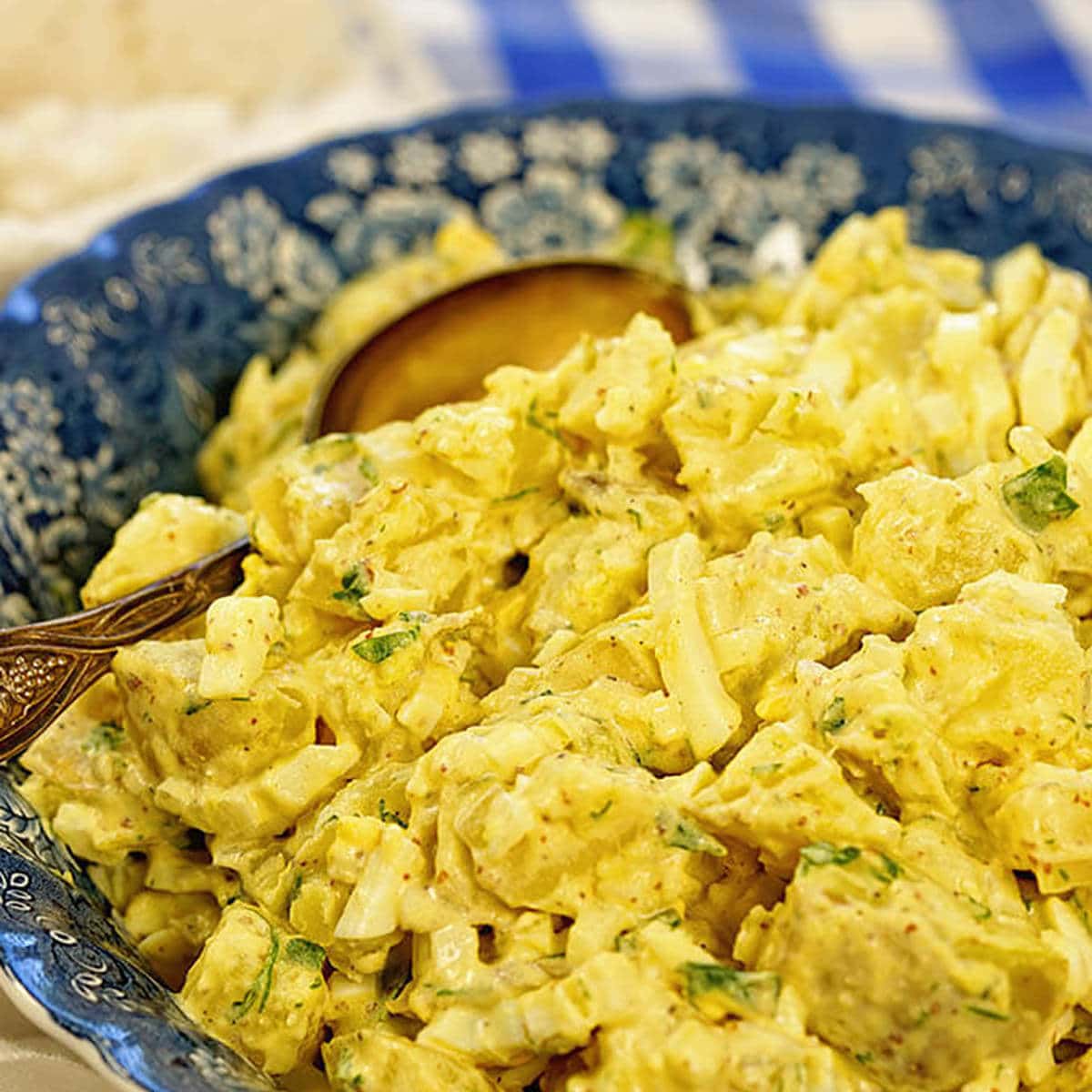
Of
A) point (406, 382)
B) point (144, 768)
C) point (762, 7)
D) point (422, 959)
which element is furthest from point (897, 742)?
point (762, 7)

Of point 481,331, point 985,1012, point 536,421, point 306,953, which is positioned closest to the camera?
point 985,1012

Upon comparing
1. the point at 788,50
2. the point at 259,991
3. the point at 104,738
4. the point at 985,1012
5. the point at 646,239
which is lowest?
the point at 985,1012

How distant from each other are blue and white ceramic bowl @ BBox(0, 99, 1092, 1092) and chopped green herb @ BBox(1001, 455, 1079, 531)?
4.59 feet

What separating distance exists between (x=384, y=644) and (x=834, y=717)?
0.57 meters

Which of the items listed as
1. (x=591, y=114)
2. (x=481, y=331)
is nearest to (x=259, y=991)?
(x=481, y=331)

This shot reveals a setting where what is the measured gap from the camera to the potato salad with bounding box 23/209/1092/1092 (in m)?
1.66

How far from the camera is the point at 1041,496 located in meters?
2.00

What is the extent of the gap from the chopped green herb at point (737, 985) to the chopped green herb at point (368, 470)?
834 mm

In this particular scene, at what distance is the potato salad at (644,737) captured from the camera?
1659 mm

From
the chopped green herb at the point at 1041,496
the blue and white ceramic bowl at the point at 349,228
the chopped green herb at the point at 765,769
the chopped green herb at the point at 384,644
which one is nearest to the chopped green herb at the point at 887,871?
the chopped green herb at the point at 765,769

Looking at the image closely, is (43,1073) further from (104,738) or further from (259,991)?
(104,738)

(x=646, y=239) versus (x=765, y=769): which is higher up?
(x=646, y=239)

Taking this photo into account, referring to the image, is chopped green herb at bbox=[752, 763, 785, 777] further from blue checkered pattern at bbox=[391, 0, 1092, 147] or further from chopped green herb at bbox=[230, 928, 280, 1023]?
blue checkered pattern at bbox=[391, 0, 1092, 147]

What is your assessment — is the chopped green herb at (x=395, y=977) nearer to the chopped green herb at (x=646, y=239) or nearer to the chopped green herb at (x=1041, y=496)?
the chopped green herb at (x=1041, y=496)
